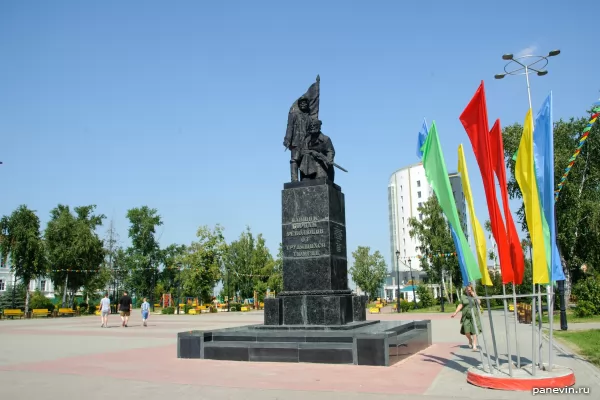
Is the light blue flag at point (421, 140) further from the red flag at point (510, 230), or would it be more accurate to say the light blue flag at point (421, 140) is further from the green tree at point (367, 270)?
the green tree at point (367, 270)

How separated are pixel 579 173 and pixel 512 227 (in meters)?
26.2

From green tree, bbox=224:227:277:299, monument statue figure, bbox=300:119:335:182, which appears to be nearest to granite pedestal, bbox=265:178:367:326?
monument statue figure, bbox=300:119:335:182

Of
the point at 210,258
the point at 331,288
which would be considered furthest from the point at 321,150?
the point at 210,258

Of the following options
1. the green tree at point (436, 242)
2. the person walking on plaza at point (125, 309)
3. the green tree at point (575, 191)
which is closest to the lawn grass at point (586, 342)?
the green tree at point (575, 191)

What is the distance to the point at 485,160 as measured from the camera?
722 centimetres

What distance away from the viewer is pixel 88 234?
46.9 meters

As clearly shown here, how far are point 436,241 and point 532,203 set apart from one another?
3586 cm

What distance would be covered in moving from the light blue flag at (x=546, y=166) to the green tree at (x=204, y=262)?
39.7m

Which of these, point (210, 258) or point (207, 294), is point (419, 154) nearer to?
point (210, 258)

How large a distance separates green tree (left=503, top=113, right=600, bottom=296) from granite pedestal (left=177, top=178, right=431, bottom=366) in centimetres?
1948

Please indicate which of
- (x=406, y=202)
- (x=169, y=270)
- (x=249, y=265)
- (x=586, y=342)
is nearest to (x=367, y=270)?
(x=249, y=265)

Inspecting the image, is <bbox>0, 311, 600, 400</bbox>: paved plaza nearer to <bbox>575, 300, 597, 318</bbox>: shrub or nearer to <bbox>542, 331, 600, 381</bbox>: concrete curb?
<bbox>542, 331, 600, 381</bbox>: concrete curb

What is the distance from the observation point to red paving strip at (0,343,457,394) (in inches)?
298

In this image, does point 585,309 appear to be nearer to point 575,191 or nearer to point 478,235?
point 575,191
